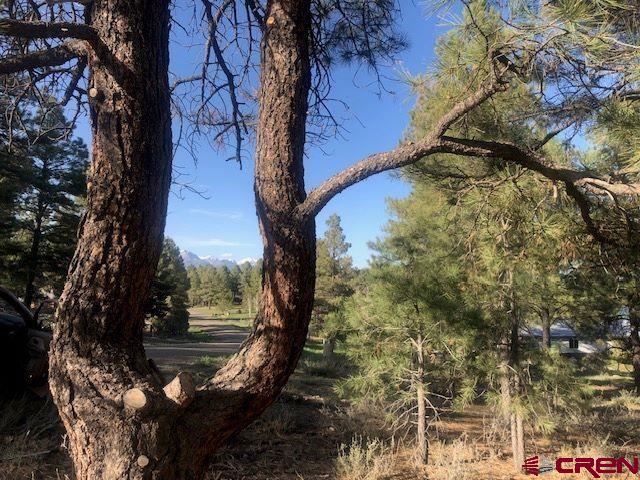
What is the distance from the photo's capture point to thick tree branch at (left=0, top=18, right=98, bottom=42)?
59.8 inches

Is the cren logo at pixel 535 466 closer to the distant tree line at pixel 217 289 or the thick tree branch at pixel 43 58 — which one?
the thick tree branch at pixel 43 58

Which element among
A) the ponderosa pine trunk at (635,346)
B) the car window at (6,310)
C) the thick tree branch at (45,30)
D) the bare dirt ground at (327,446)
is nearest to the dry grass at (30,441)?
the bare dirt ground at (327,446)

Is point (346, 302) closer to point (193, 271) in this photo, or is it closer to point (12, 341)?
point (12, 341)

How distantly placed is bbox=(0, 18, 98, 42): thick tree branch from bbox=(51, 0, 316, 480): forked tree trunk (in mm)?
78

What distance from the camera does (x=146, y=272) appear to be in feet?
5.98

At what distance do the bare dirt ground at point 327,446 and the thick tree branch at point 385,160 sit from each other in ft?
9.10

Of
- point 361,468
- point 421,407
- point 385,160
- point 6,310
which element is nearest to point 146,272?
point 385,160

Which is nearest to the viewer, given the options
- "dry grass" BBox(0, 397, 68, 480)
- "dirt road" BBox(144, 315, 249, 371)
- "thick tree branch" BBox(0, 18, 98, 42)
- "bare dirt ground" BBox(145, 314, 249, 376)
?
"thick tree branch" BBox(0, 18, 98, 42)

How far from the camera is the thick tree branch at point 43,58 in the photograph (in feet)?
5.51

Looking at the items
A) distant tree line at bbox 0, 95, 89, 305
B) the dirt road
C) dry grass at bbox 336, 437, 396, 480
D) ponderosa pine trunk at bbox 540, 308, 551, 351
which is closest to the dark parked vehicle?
the dirt road

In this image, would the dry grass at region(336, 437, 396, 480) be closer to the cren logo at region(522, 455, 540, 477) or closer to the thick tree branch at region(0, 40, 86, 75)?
the cren logo at region(522, 455, 540, 477)

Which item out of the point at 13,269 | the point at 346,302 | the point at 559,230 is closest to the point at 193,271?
the point at 13,269

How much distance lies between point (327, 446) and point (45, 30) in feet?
19.0

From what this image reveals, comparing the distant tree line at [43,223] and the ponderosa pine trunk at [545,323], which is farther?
the distant tree line at [43,223]
